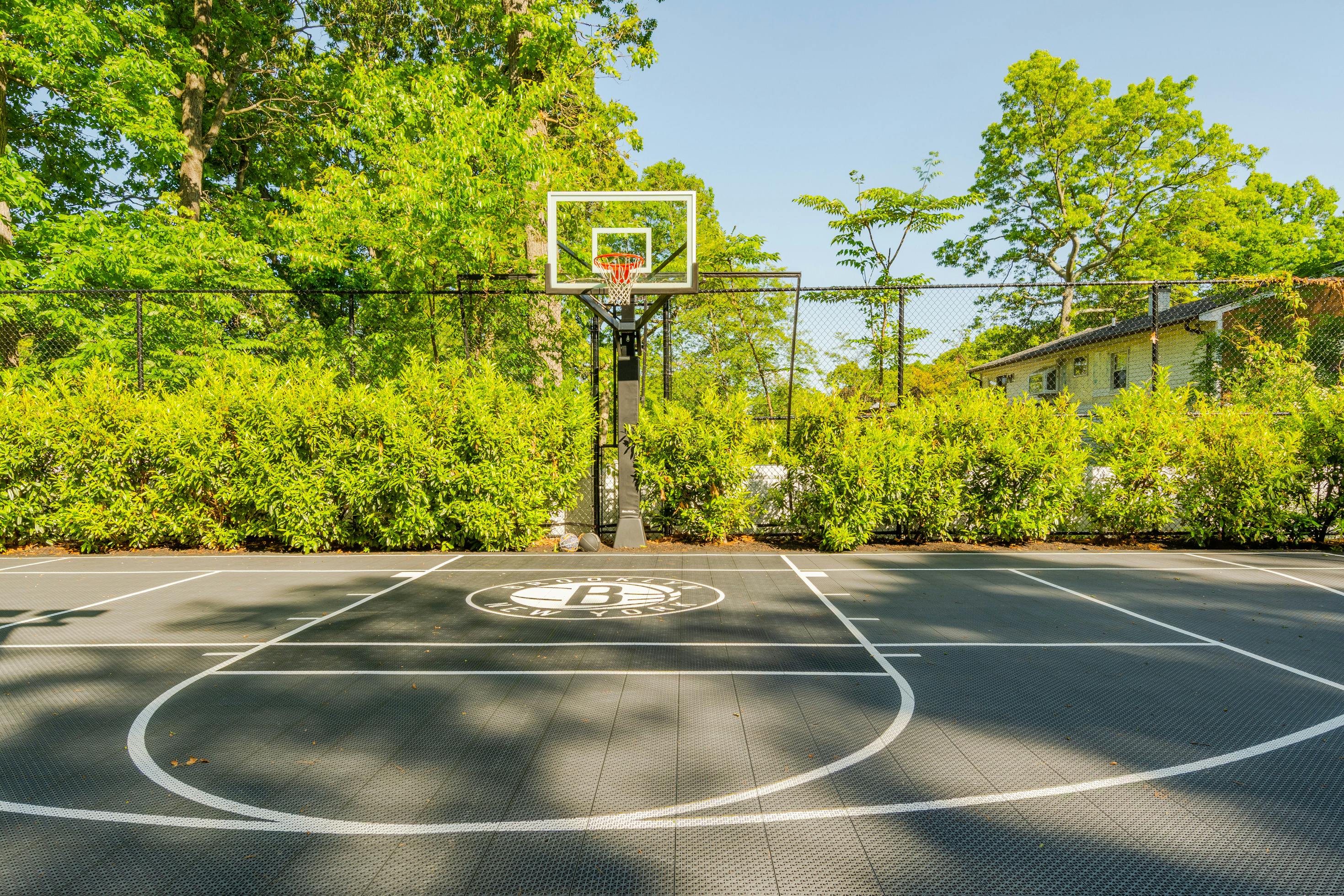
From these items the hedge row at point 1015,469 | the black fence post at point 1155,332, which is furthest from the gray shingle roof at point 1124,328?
the hedge row at point 1015,469

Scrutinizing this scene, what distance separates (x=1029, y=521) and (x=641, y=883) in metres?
A: 7.55

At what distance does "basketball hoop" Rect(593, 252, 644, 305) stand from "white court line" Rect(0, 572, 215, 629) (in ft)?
17.4

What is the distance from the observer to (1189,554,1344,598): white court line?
5.82 meters

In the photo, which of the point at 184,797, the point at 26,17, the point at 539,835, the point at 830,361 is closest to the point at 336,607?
the point at 184,797

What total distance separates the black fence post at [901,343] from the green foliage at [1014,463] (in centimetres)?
53

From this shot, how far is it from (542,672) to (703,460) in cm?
472

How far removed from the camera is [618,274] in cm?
834

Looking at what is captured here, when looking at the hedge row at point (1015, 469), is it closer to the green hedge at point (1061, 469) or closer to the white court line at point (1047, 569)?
the green hedge at point (1061, 469)

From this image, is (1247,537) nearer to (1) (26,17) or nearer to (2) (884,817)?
(2) (884,817)

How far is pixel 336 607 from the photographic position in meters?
5.33

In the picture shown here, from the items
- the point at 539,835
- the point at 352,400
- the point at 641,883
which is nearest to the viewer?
the point at 641,883

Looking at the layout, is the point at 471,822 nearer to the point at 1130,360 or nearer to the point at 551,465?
the point at 551,465

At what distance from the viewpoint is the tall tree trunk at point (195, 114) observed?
46.5 ft

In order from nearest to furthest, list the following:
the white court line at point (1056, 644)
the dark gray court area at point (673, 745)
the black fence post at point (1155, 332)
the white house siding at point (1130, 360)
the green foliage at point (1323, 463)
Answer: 1. the dark gray court area at point (673, 745)
2. the white court line at point (1056, 644)
3. the green foliage at point (1323, 463)
4. the black fence post at point (1155, 332)
5. the white house siding at point (1130, 360)
